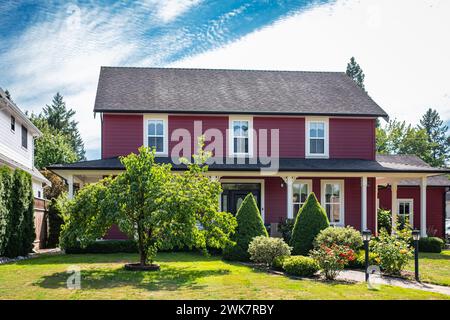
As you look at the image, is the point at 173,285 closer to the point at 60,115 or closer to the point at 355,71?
the point at 355,71

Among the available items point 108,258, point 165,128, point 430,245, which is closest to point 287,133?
point 165,128

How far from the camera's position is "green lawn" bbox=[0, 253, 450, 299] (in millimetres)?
10844

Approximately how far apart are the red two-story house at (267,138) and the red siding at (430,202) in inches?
152

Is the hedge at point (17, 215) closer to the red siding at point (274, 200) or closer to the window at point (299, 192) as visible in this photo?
the red siding at point (274, 200)

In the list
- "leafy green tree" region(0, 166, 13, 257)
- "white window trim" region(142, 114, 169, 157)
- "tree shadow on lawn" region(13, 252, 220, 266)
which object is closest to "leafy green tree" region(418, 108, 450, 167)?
"white window trim" region(142, 114, 169, 157)

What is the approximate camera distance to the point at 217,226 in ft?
51.2

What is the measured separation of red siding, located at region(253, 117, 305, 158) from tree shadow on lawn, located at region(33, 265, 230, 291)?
11.1 metres

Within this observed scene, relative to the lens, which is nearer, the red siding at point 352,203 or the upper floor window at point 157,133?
the upper floor window at point 157,133

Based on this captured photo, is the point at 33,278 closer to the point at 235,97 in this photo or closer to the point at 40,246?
the point at 40,246

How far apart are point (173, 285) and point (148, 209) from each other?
2.81 metres

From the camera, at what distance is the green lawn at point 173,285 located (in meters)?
10.8

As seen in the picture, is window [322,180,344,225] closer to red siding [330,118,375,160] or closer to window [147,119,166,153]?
red siding [330,118,375,160]

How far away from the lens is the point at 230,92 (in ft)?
87.9

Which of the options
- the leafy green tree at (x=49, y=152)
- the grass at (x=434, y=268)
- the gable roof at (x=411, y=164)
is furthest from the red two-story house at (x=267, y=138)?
the leafy green tree at (x=49, y=152)
